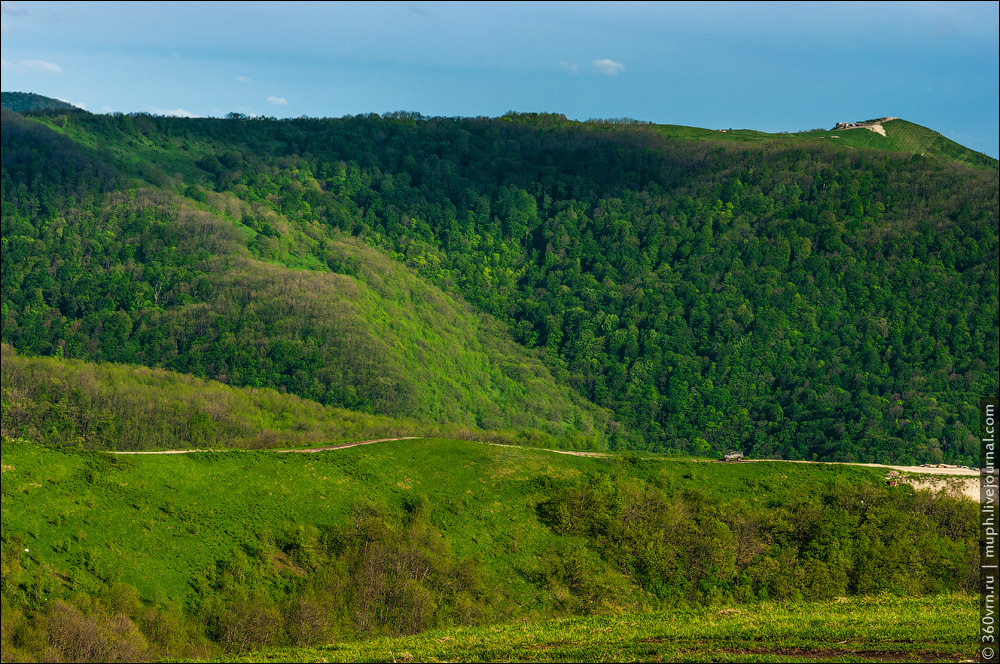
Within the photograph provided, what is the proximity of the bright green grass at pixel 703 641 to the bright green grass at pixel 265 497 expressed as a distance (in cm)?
1697

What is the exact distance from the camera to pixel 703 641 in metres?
50.1

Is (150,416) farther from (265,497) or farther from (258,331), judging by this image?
(265,497)

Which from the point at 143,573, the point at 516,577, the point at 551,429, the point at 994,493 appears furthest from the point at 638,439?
the point at 143,573

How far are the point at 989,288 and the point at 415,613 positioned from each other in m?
164

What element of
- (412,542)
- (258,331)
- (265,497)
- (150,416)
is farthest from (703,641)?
(258,331)

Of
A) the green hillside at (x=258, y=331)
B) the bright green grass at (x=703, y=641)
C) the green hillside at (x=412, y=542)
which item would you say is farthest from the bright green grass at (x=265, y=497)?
the green hillside at (x=258, y=331)

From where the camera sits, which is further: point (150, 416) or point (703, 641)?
point (150, 416)

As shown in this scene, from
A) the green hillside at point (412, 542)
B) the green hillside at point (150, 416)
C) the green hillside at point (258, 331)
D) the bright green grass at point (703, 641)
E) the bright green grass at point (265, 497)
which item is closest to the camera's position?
the bright green grass at point (703, 641)

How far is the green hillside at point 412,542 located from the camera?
2345 inches

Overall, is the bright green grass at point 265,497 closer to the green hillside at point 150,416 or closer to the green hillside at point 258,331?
the green hillside at point 150,416

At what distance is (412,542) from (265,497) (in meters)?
12.3

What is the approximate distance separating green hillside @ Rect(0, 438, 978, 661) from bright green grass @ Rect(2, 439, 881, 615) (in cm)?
18

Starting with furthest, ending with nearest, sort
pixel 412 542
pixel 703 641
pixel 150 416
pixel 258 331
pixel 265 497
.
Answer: pixel 258 331 < pixel 150 416 < pixel 265 497 < pixel 412 542 < pixel 703 641

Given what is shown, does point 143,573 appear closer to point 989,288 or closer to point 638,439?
point 638,439
